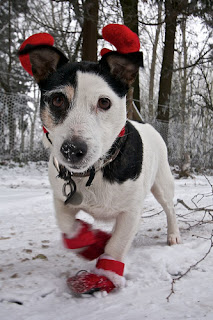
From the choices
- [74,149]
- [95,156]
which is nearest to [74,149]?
[74,149]

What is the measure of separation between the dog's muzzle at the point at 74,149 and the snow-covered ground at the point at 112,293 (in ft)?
2.47

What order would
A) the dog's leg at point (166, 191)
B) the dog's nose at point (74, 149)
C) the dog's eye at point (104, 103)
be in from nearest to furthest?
the dog's nose at point (74, 149) < the dog's eye at point (104, 103) < the dog's leg at point (166, 191)

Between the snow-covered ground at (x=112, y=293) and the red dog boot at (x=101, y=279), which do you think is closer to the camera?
the snow-covered ground at (x=112, y=293)

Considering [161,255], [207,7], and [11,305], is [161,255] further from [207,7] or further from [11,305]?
[207,7]

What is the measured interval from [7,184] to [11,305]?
5470 mm

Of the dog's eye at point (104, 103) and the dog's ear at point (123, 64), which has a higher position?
the dog's ear at point (123, 64)

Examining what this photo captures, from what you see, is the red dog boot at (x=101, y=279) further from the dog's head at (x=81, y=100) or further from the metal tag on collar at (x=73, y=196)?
the dog's head at (x=81, y=100)

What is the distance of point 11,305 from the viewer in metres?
1.47

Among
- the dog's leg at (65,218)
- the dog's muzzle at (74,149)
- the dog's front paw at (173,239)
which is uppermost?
the dog's muzzle at (74,149)

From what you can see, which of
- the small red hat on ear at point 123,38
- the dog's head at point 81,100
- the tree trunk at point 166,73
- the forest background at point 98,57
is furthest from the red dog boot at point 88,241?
the tree trunk at point 166,73

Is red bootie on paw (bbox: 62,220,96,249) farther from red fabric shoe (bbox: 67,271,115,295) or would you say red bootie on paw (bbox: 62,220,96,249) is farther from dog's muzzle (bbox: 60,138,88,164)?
dog's muzzle (bbox: 60,138,88,164)

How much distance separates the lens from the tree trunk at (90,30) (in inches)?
308

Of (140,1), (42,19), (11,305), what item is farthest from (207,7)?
(11,305)

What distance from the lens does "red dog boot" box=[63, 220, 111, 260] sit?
1946 mm
